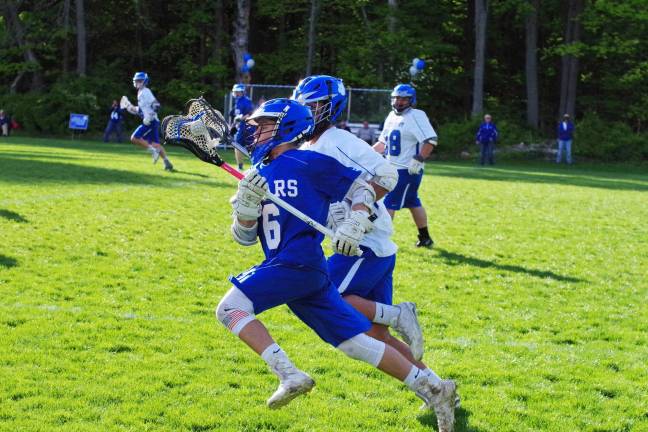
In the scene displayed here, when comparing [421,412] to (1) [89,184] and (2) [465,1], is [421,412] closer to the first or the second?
(1) [89,184]

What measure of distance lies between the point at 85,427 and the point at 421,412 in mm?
1736

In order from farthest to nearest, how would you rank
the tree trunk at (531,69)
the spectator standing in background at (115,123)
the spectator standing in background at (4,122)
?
the tree trunk at (531,69) → the spectator standing in background at (4,122) → the spectator standing in background at (115,123)

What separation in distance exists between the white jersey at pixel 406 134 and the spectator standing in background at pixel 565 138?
21.6m

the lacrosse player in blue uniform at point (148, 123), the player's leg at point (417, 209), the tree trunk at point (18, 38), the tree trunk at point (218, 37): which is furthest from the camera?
the tree trunk at point (218, 37)

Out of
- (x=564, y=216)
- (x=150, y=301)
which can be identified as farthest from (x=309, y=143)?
(x=564, y=216)

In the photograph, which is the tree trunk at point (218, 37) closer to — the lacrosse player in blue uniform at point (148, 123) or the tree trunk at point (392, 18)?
the tree trunk at point (392, 18)

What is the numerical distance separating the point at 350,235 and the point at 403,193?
606 centimetres

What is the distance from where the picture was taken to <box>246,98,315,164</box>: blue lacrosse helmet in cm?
406

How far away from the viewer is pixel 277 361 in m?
3.90

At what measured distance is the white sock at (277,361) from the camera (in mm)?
3885

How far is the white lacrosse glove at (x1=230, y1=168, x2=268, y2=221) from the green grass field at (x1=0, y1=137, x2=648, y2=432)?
3.67 feet

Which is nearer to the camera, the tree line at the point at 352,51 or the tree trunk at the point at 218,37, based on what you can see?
the tree line at the point at 352,51

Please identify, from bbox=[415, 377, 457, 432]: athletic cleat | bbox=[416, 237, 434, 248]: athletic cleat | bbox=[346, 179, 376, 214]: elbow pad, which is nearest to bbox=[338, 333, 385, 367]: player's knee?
bbox=[415, 377, 457, 432]: athletic cleat

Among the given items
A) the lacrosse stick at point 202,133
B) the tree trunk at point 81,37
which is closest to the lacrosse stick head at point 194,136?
the lacrosse stick at point 202,133
